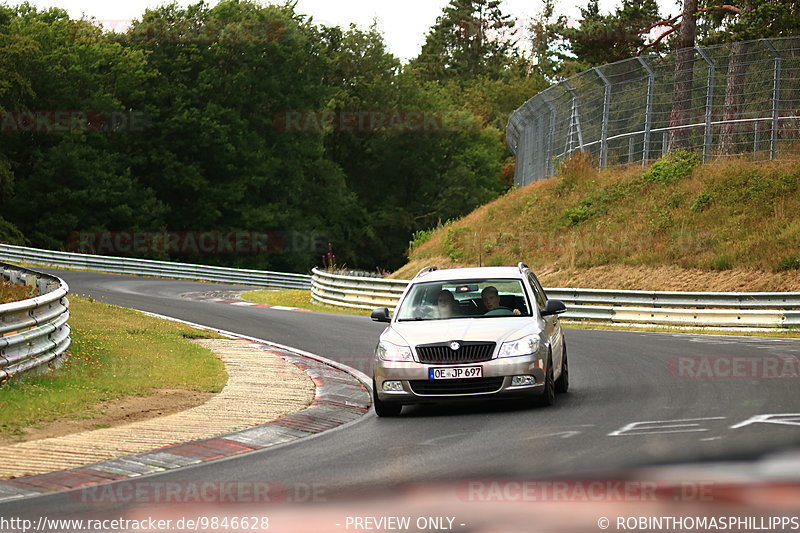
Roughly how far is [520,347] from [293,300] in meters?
23.2

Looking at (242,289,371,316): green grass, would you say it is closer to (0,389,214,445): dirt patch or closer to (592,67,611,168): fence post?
(592,67,611,168): fence post

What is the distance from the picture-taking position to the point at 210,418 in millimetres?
11203

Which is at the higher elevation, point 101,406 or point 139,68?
point 139,68

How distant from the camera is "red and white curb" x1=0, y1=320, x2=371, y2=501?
8.09 m

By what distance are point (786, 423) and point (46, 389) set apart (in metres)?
7.66

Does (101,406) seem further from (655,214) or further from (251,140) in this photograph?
(251,140)

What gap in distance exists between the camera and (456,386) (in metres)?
11.2

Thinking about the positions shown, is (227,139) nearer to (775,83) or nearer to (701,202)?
(701,202)

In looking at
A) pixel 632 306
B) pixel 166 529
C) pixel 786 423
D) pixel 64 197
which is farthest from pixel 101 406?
pixel 64 197

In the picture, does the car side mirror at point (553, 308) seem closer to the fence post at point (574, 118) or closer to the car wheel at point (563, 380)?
the car wheel at point (563, 380)

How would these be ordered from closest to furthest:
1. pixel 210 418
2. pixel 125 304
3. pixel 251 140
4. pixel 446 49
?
pixel 210 418, pixel 125 304, pixel 251 140, pixel 446 49

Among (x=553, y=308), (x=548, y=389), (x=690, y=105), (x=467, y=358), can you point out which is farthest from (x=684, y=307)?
(x=467, y=358)

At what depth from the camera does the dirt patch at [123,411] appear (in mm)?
10148

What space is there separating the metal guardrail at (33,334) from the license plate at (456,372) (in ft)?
15.0
